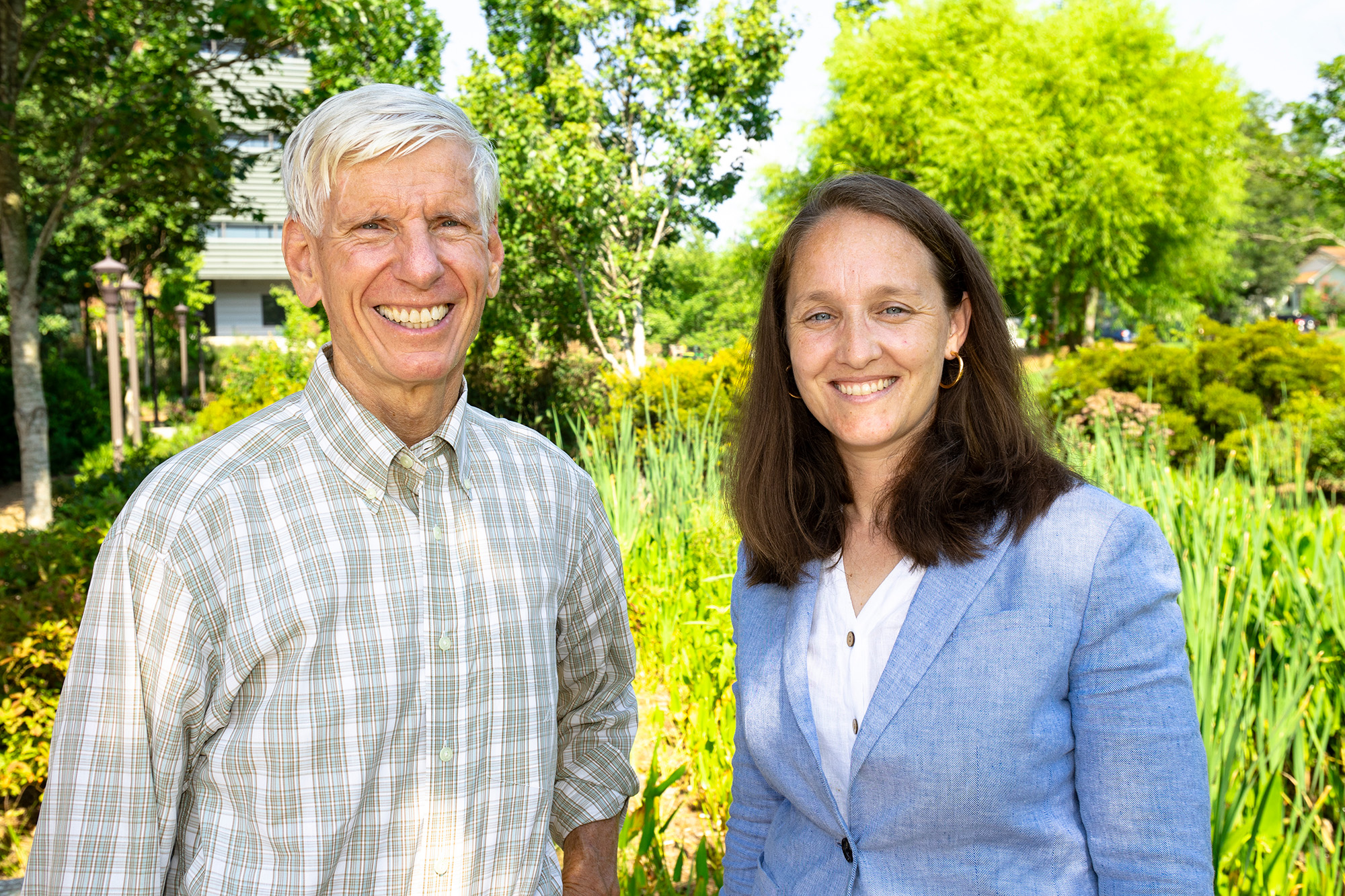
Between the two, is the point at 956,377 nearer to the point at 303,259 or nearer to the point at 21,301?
the point at 303,259

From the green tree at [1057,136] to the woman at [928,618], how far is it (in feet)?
64.7

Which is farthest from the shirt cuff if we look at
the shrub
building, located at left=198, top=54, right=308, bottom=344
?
building, located at left=198, top=54, right=308, bottom=344

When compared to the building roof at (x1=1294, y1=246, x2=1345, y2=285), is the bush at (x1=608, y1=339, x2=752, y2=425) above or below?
below

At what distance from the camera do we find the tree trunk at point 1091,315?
24.5 meters

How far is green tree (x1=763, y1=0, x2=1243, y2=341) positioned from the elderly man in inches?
791

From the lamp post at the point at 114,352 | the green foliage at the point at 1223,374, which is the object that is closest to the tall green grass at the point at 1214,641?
the green foliage at the point at 1223,374

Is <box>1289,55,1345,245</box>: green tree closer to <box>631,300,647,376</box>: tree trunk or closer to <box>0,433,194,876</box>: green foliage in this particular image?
<box>631,300,647,376</box>: tree trunk

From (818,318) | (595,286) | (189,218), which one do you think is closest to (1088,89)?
(595,286)

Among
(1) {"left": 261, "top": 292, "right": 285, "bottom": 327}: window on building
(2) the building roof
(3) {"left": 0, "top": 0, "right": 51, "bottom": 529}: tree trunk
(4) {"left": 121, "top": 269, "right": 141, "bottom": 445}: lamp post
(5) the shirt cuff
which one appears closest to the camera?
(5) the shirt cuff

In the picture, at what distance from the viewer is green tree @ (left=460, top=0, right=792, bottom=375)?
11.5 metres

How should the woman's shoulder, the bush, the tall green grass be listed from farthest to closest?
the bush < the tall green grass < the woman's shoulder

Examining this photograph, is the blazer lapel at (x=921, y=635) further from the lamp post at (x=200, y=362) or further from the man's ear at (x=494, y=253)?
the lamp post at (x=200, y=362)

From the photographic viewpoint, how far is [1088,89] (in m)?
20.9

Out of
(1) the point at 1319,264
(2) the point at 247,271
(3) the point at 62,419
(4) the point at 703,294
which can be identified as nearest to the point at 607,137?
(3) the point at 62,419
